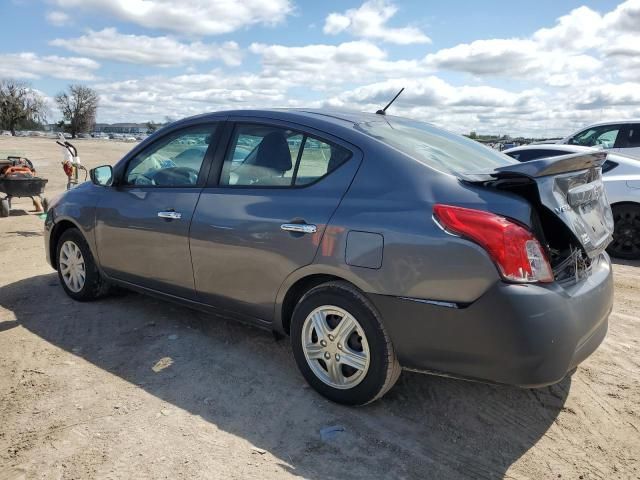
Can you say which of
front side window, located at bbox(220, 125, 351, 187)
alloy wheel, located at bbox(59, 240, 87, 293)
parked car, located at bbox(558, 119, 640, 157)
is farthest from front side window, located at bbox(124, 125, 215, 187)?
parked car, located at bbox(558, 119, 640, 157)

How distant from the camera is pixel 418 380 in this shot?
3443mm

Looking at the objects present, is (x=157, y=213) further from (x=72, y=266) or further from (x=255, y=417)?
(x=255, y=417)

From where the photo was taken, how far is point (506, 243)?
2486mm

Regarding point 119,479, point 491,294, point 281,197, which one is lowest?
point 119,479

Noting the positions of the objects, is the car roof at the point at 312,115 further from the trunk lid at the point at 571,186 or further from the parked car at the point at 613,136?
the parked car at the point at 613,136

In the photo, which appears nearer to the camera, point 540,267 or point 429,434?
point 540,267

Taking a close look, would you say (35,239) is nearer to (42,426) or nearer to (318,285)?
(42,426)

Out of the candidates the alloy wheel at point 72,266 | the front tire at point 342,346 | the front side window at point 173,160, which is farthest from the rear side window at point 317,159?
the alloy wheel at point 72,266

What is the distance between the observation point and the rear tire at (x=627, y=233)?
7246mm

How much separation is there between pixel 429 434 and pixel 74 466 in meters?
1.78

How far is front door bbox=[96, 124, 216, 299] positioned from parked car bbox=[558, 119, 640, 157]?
8.74m

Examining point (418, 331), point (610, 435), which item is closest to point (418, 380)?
point (418, 331)

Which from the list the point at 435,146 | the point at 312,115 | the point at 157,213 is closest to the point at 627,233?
the point at 435,146

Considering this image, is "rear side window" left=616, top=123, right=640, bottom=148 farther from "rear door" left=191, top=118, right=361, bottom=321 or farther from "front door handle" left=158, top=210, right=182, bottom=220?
"front door handle" left=158, top=210, right=182, bottom=220
